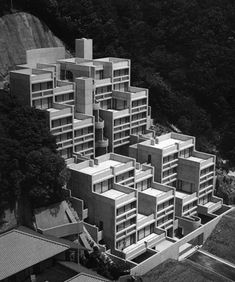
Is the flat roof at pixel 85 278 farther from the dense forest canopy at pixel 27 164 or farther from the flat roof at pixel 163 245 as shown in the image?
the flat roof at pixel 163 245

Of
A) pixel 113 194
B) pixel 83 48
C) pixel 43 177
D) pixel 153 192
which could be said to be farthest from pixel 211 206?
pixel 83 48

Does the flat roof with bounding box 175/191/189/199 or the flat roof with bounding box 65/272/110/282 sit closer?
the flat roof with bounding box 65/272/110/282

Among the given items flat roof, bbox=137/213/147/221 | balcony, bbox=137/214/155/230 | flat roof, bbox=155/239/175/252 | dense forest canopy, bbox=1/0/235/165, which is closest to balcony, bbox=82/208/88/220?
balcony, bbox=137/214/155/230

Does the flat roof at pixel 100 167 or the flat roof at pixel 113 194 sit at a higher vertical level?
the flat roof at pixel 100 167

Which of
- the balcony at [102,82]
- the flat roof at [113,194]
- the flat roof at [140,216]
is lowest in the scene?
the flat roof at [140,216]

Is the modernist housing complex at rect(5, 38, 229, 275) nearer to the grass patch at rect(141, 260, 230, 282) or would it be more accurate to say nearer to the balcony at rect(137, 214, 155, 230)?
the balcony at rect(137, 214, 155, 230)

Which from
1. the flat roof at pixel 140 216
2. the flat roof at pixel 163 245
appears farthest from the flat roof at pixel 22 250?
the flat roof at pixel 163 245
